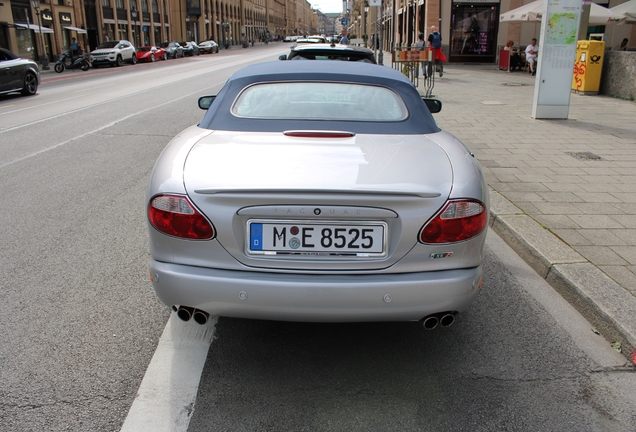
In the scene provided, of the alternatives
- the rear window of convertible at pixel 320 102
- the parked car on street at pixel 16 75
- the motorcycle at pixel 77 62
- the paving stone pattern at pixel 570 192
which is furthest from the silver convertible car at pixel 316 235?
the motorcycle at pixel 77 62

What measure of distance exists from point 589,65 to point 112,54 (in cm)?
3134

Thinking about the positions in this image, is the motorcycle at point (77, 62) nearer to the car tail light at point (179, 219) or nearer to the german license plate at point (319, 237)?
the car tail light at point (179, 219)

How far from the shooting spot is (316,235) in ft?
8.73

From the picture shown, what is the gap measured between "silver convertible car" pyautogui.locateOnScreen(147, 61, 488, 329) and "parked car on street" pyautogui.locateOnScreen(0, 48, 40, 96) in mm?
15850

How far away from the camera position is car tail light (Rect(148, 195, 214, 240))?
106 inches

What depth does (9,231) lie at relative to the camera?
514 centimetres

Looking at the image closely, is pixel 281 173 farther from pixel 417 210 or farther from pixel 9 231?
pixel 9 231

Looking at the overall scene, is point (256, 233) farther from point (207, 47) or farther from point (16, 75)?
point (207, 47)

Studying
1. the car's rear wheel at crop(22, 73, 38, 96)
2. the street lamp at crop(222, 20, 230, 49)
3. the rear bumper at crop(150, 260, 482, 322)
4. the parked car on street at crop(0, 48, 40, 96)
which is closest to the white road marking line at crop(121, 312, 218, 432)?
the rear bumper at crop(150, 260, 482, 322)

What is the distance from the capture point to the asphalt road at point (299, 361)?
2.59 metres

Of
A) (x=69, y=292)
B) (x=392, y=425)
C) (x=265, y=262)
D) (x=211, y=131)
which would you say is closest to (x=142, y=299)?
(x=69, y=292)

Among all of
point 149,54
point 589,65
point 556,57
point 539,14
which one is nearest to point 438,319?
point 556,57

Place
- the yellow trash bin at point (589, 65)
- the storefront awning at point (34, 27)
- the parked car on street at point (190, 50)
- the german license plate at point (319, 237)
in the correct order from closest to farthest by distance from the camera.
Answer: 1. the german license plate at point (319, 237)
2. the yellow trash bin at point (589, 65)
3. the storefront awning at point (34, 27)
4. the parked car on street at point (190, 50)

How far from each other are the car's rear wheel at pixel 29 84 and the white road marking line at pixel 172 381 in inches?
656
